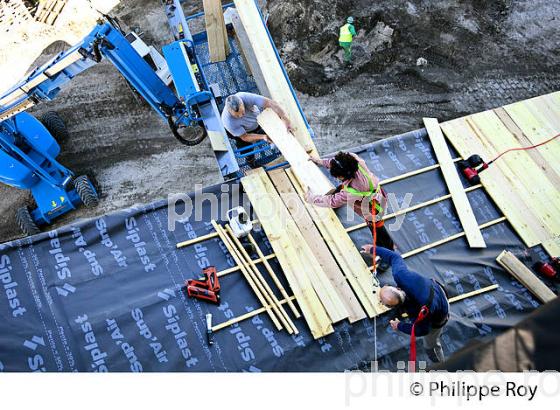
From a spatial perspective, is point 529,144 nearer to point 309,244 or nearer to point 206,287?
point 309,244

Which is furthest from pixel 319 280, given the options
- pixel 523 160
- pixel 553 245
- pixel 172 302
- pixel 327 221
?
pixel 523 160

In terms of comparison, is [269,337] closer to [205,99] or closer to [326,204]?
[326,204]

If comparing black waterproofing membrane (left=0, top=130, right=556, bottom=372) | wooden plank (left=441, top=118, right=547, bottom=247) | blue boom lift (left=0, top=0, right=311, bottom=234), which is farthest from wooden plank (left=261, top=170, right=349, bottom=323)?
wooden plank (left=441, top=118, right=547, bottom=247)

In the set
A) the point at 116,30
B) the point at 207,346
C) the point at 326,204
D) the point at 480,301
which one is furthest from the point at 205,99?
the point at 480,301

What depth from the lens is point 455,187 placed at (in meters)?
7.68

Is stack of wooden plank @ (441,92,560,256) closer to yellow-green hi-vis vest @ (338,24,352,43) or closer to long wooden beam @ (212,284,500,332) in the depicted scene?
long wooden beam @ (212,284,500,332)

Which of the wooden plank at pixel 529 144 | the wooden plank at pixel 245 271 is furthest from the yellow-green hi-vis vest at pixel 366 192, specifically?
the wooden plank at pixel 529 144

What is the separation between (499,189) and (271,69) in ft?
13.5

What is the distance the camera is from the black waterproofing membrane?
20.0 feet

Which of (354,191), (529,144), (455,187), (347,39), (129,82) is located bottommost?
(529,144)

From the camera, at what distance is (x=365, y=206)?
671 centimetres

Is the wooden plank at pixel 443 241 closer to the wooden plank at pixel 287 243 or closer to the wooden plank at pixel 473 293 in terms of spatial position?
the wooden plank at pixel 473 293

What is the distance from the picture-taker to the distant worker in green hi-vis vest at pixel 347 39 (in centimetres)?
1026

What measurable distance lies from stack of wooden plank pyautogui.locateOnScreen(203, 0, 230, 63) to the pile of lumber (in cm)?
485
